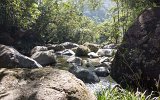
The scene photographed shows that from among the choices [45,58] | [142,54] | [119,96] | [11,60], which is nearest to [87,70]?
[11,60]

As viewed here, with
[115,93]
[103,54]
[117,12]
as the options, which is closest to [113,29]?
[117,12]

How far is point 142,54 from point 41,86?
780 cm

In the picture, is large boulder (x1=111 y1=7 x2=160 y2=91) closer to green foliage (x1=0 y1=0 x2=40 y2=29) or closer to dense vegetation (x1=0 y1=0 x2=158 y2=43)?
dense vegetation (x1=0 y1=0 x2=158 y2=43)

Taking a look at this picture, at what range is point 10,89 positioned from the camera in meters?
4.71

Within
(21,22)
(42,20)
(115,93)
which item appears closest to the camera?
(115,93)

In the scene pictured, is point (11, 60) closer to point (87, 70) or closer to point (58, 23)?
point (87, 70)

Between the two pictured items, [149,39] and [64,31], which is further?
[64,31]

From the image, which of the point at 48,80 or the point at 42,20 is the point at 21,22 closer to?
the point at 42,20

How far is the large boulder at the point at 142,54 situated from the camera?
445 inches

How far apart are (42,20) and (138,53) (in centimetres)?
3183

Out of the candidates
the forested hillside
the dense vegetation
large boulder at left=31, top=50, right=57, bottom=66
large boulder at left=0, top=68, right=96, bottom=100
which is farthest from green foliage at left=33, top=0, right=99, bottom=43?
large boulder at left=0, top=68, right=96, bottom=100

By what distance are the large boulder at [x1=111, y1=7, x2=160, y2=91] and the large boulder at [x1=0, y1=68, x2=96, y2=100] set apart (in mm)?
6259

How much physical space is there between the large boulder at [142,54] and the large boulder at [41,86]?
246 inches

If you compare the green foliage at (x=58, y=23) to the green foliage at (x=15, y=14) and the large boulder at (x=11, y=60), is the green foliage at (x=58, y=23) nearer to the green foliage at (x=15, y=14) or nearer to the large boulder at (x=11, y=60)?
the green foliage at (x=15, y=14)
